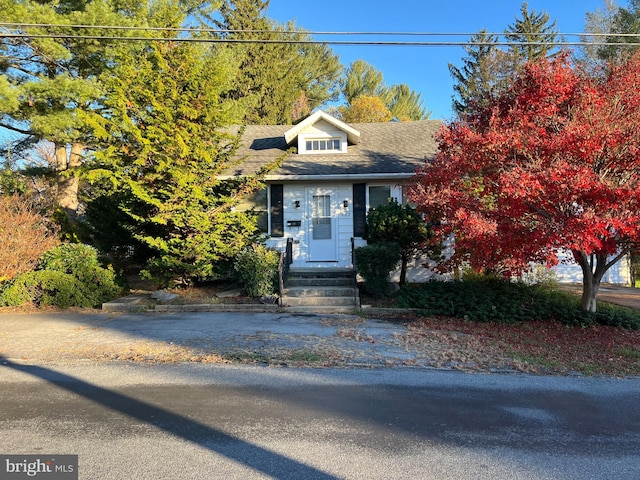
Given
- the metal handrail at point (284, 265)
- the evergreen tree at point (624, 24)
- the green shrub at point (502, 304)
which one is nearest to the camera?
the green shrub at point (502, 304)

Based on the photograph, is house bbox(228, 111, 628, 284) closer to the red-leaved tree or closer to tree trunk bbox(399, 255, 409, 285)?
tree trunk bbox(399, 255, 409, 285)

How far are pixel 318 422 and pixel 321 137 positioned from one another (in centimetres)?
1090

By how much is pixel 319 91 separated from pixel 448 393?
31.0m

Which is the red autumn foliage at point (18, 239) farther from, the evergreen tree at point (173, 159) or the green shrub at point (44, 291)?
the evergreen tree at point (173, 159)

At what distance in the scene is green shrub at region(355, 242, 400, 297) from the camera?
9695 millimetres

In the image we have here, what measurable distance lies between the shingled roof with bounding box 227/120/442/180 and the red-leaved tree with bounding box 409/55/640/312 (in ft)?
12.7

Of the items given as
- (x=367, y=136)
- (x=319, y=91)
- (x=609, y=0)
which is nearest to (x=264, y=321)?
(x=367, y=136)

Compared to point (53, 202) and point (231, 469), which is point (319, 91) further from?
point (231, 469)

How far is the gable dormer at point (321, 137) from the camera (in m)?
13.2

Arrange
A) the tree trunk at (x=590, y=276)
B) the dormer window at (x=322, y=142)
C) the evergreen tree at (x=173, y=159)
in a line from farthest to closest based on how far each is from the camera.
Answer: the dormer window at (x=322, y=142) → the evergreen tree at (x=173, y=159) → the tree trunk at (x=590, y=276)

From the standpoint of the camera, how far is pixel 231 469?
2.92 meters

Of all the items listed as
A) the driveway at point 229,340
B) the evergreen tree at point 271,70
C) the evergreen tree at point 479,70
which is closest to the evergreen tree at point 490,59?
the evergreen tree at point 479,70

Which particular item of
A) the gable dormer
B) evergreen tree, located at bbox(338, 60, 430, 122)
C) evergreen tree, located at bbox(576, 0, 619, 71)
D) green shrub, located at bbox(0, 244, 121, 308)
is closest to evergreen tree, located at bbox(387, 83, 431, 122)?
evergreen tree, located at bbox(338, 60, 430, 122)

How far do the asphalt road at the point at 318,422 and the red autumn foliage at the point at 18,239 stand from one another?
5511 mm
